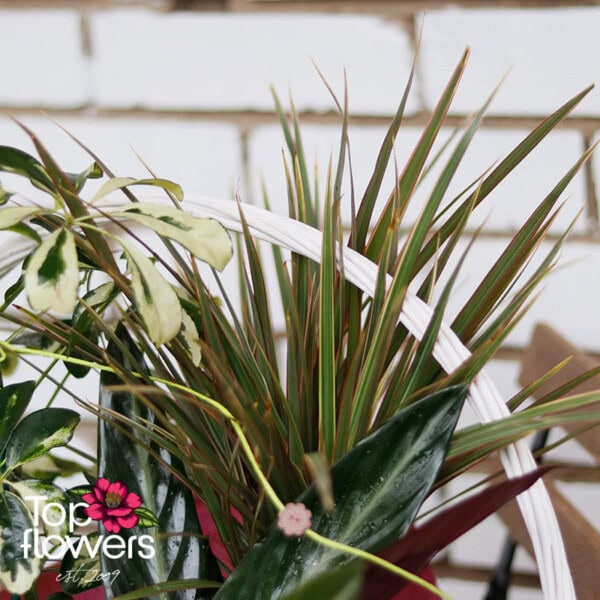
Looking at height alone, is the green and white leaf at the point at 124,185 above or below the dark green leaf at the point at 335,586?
above

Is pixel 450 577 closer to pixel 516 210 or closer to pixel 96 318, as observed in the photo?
pixel 516 210

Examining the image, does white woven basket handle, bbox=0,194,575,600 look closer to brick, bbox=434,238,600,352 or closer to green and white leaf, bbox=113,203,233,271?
green and white leaf, bbox=113,203,233,271

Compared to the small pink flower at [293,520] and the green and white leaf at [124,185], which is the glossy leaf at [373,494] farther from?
the green and white leaf at [124,185]

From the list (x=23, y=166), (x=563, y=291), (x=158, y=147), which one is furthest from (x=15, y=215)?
(x=563, y=291)

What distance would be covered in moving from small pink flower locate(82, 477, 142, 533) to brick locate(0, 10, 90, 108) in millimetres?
589

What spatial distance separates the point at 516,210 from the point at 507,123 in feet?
0.30

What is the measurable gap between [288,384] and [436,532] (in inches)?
5.7

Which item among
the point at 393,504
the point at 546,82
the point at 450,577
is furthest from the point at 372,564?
the point at 450,577

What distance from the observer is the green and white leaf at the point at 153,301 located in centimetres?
35

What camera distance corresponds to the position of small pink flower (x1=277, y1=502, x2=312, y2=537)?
0.34 metres

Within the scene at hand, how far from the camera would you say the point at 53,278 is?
334 mm

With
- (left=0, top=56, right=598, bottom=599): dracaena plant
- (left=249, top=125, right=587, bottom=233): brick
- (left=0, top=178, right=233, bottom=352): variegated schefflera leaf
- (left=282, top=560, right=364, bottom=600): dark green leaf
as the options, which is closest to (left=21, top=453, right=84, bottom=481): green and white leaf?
(left=0, top=56, right=598, bottom=599): dracaena plant

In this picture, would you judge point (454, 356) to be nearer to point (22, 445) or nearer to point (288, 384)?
point (288, 384)

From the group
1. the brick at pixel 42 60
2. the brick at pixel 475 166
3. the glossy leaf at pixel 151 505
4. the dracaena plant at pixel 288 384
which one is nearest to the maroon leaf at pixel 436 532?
the dracaena plant at pixel 288 384
